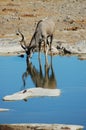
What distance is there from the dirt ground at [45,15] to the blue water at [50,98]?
552cm

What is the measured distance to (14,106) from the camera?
48.5 feet

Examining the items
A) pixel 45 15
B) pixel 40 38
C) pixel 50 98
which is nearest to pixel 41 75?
pixel 40 38

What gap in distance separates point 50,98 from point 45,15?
2107 centimetres

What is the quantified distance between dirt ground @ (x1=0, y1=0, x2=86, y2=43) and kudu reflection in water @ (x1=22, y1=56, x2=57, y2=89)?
545cm

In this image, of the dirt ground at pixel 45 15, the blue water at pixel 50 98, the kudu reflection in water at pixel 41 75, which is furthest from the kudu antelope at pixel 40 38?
the dirt ground at pixel 45 15

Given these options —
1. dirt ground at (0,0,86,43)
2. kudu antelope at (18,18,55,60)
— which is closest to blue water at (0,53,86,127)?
kudu antelope at (18,18,55,60)

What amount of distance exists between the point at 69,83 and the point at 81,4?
24719mm

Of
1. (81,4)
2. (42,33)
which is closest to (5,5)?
(81,4)

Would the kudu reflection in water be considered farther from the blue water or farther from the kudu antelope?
the kudu antelope

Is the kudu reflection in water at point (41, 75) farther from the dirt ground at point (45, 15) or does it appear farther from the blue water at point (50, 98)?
the dirt ground at point (45, 15)

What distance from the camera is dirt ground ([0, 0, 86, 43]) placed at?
28.7 m

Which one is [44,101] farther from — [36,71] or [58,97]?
[36,71]

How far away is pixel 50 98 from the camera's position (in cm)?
1560

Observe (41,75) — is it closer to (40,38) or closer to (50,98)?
(40,38)
